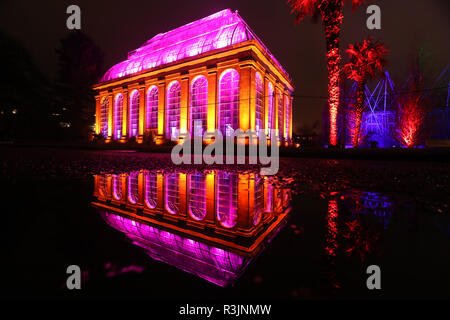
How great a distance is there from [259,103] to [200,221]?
760 inches

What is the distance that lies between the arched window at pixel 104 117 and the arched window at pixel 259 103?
25297mm

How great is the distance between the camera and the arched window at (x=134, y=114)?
1109 inches

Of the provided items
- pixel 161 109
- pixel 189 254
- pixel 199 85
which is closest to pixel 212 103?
pixel 199 85

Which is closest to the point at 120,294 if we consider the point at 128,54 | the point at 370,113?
the point at 370,113

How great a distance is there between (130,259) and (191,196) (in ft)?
6.51

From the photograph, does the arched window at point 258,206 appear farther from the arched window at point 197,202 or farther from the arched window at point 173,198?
the arched window at point 173,198

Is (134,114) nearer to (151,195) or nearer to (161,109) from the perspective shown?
(161,109)

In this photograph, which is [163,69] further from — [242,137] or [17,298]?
[17,298]

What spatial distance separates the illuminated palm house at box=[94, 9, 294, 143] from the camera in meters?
19.0

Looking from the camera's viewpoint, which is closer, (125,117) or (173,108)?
(173,108)

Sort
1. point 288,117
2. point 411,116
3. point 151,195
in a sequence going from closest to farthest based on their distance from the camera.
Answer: point 151,195 → point 411,116 → point 288,117

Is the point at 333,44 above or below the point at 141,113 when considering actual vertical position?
above

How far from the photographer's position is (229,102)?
789 inches

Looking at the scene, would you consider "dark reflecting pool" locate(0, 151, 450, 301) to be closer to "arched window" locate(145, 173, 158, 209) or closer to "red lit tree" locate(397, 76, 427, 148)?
"arched window" locate(145, 173, 158, 209)
